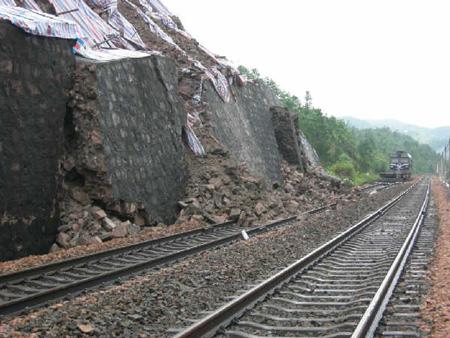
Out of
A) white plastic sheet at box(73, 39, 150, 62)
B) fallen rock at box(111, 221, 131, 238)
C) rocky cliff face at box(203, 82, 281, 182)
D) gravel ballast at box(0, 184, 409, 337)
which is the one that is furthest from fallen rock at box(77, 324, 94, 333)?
rocky cliff face at box(203, 82, 281, 182)

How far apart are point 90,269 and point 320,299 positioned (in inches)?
154

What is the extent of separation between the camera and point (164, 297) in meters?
7.25

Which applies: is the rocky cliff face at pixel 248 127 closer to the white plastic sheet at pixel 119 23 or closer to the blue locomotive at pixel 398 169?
the white plastic sheet at pixel 119 23

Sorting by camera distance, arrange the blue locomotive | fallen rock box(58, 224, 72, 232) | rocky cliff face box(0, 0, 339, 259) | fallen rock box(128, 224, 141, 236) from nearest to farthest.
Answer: rocky cliff face box(0, 0, 339, 259) < fallen rock box(58, 224, 72, 232) < fallen rock box(128, 224, 141, 236) < the blue locomotive

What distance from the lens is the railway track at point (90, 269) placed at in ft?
23.2

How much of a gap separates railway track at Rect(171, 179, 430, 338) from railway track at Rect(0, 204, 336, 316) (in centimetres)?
243

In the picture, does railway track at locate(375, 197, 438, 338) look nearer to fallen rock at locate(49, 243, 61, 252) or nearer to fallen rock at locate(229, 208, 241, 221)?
fallen rock at locate(229, 208, 241, 221)

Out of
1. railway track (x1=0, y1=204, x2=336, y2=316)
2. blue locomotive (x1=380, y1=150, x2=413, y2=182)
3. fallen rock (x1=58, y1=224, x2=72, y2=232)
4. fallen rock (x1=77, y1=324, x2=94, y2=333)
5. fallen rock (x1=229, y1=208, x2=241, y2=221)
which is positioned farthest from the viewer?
blue locomotive (x1=380, y1=150, x2=413, y2=182)

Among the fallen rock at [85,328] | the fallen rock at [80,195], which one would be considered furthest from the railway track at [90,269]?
the fallen rock at [80,195]

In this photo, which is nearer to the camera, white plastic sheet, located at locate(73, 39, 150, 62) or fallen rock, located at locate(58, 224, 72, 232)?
fallen rock, located at locate(58, 224, 72, 232)

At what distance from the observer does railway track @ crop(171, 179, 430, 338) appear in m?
5.78

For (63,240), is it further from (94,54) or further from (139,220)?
(94,54)

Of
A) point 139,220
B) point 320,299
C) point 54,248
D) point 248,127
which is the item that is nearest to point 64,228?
point 54,248

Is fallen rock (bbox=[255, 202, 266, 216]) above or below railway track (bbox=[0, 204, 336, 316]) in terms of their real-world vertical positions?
above
